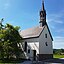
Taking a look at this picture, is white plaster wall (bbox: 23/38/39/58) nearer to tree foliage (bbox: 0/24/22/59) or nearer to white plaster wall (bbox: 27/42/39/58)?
white plaster wall (bbox: 27/42/39/58)

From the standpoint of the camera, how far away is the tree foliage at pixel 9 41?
30.4 meters

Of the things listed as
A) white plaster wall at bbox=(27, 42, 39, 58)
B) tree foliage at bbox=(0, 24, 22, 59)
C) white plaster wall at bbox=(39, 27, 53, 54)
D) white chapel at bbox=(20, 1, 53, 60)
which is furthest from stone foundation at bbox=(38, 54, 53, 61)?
tree foliage at bbox=(0, 24, 22, 59)

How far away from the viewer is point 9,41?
3134cm

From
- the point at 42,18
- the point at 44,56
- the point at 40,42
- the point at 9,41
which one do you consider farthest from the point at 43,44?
the point at 9,41

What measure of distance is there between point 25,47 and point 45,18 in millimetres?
8145

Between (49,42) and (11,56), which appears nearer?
(11,56)

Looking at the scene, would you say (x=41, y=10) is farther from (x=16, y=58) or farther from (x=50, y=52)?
(x=16, y=58)

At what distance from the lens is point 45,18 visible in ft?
121

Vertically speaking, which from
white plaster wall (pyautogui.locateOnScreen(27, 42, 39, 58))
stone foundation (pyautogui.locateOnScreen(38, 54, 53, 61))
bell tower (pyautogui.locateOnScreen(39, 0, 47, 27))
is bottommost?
stone foundation (pyautogui.locateOnScreen(38, 54, 53, 61))

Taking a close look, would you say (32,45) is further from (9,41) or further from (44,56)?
(9,41)

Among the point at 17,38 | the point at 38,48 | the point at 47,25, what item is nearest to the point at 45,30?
the point at 47,25

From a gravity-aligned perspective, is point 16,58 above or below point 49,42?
below

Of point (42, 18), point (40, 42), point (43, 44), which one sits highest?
point (42, 18)

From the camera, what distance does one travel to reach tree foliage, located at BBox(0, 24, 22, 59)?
99.8ft
